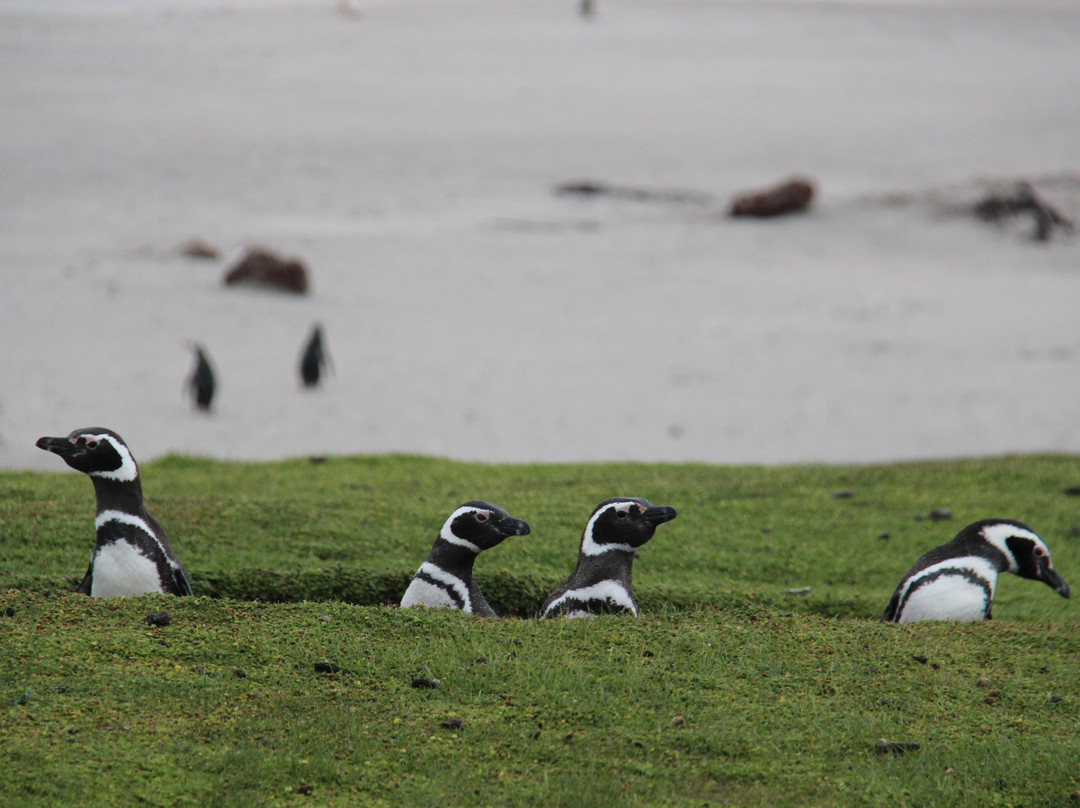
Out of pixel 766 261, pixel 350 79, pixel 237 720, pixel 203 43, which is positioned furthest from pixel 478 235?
pixel 237 720

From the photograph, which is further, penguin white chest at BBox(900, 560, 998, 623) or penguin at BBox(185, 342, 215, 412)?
penguin at BBox(185, 342, 215, 412)

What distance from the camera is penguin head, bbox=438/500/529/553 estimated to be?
5.62 meters

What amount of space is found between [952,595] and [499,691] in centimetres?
274

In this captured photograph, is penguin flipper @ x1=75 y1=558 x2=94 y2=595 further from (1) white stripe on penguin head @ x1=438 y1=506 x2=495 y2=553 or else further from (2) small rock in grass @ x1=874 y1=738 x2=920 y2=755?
(2) small rock in grass @ x1=874 y1=738 x2=920 y2=755

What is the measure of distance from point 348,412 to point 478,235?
1119 centimetres

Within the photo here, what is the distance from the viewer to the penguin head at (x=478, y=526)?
5.62m

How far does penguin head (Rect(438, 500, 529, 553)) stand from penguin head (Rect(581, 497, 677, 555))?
1.34ft

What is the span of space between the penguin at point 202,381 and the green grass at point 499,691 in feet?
25.8

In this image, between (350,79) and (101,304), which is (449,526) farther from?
(350,79)

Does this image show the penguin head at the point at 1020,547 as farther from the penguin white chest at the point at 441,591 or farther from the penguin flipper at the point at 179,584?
the penguin flipper at the point at 179,584

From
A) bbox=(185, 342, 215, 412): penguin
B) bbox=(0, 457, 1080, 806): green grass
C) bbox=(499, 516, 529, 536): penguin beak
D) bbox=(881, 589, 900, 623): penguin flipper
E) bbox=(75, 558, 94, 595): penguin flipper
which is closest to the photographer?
bbox=(0, 457, 1080, 806): green grass

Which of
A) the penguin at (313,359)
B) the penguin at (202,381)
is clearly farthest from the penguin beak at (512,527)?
the penguin at (313,359)

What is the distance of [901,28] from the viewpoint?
166 feet

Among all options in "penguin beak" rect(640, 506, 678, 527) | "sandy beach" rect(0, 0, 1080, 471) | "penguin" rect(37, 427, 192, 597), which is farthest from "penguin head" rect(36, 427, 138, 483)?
"sandy beach" rect(0, 0, 1080, 471)
